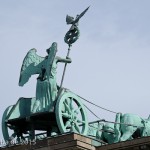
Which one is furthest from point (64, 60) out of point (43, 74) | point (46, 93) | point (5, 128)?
point (5, 128)

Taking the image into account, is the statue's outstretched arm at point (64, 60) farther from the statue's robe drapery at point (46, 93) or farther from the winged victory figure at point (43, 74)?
the statue's robe drapery at point (46, 93)

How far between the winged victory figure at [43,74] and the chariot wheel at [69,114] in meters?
0.68

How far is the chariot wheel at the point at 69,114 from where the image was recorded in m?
45.6

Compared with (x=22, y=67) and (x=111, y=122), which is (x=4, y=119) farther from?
(x=111, y=122)

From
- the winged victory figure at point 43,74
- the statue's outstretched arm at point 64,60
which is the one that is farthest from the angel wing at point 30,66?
the statue's outstretched arm at point 64,60

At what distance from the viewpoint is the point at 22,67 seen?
161 ft

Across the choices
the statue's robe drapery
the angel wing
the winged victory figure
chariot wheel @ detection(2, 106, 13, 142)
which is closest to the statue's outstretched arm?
the winged victory figure

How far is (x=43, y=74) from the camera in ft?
157

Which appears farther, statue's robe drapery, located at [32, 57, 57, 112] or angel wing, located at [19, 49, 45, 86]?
angel wing, located at [19, 49, 45, 86]

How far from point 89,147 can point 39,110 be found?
435 centimetres

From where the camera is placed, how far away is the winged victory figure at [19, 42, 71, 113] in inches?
1845

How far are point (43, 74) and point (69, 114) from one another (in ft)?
10.8

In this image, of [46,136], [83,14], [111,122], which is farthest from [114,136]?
[83,14]

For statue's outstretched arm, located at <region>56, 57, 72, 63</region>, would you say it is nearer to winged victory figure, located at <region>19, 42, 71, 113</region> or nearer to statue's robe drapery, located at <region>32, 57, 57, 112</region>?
winged victory figure, located at <region>19, 42, 71, 113</region>
